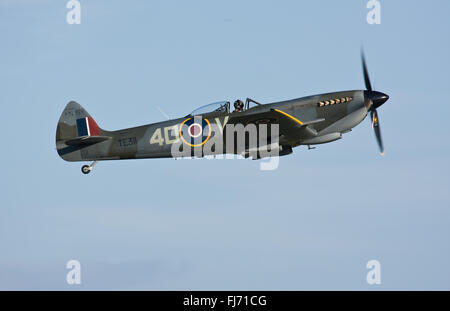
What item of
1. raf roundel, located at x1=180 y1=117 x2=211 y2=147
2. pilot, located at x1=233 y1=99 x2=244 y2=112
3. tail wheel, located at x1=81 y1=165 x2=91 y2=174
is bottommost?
tail wheel, located at x1=81 y1=165 x2=91 y2=174

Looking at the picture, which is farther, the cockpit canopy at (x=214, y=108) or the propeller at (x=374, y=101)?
the propeller at (x=374, y=101)

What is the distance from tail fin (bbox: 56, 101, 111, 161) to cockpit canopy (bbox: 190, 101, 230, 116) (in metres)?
3.03

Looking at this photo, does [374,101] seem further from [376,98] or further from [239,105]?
[239,105]

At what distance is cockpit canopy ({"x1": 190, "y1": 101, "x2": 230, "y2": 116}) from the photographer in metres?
19.8

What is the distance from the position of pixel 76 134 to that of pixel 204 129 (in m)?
4.18

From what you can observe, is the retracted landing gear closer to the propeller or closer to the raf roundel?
the raf roundel

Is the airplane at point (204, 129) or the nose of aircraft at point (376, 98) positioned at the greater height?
the nose of aircraft at point (376, 98)

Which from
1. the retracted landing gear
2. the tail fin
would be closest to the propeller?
the tail fin

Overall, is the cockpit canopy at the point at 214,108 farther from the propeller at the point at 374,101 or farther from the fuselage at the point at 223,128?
the propeller at the point at 374,101

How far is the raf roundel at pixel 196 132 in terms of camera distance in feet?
65.0

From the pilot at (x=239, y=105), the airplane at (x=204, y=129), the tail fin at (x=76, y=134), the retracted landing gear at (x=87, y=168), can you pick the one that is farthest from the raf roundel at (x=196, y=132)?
the retracted landing gear at (x=87, y=168)

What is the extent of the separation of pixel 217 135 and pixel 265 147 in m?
1.54

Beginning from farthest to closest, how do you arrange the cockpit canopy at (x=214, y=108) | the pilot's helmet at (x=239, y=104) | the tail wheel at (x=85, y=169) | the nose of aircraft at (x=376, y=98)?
the nose of aircraft at (x=376, y=98)
the tail wheel at (x=85, y=169)
the cockpit canopy at (x=214, y=108)
the pilot's helmet at (x=239, y=104)
